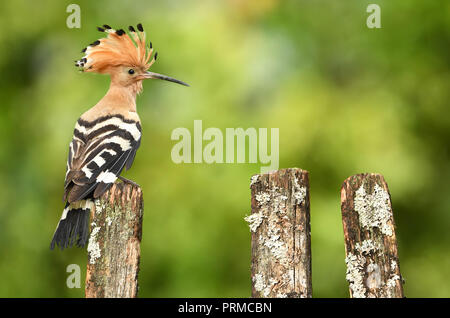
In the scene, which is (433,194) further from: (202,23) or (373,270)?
(373,270)

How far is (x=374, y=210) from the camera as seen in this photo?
2391mm

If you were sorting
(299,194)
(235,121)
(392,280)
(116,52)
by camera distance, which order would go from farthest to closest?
(235,121)
(116,52)
(299,194)
(392,280)

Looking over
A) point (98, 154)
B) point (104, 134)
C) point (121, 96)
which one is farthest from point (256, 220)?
point (121, 96)

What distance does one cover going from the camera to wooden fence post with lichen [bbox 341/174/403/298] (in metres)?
A: 2.34

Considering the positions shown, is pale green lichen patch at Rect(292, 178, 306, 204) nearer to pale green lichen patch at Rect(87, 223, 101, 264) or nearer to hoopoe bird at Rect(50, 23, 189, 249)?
pale green lichen patch at Rect(87, 223, 101, 264)

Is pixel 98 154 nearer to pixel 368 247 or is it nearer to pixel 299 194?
pixel 299 194

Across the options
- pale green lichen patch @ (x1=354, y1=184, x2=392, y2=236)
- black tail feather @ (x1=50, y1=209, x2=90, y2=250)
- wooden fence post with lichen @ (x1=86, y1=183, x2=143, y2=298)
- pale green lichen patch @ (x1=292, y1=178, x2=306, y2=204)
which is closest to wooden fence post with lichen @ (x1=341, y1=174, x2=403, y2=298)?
pale green lichen patch @ (x1=354, y1=184, x2=392, y2=236)

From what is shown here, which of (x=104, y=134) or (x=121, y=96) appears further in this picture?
(x=121, y=96)

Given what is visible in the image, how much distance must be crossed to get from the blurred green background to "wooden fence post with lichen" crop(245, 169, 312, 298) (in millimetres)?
2670

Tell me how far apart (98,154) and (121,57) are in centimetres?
86

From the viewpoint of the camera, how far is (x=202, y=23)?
591 cm

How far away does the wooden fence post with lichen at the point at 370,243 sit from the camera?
2.34 m

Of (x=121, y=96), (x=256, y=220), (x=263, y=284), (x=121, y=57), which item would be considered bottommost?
(x=263, y=284)
